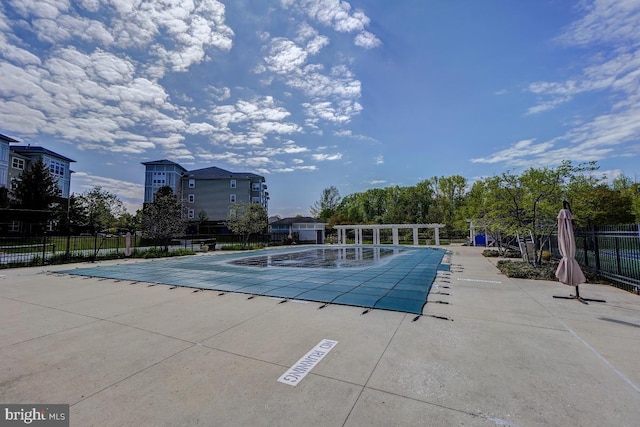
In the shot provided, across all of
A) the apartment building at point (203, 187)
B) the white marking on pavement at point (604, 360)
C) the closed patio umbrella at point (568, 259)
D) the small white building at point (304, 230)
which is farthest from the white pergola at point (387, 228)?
the white marking on pavement at point (604, 360)

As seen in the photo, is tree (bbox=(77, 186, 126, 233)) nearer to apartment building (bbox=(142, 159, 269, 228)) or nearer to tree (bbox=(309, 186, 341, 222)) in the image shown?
apartment building (bbox=(142, 159, 269, 228))

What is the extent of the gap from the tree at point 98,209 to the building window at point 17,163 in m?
7.49

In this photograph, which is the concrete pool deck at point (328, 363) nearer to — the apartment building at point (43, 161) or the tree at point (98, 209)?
the tree at point (98, 209)

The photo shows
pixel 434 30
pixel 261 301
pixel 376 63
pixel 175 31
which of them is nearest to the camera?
pixel 261 301

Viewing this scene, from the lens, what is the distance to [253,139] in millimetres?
24469

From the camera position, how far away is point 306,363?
330 cm

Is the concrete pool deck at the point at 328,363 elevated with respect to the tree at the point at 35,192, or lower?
lower

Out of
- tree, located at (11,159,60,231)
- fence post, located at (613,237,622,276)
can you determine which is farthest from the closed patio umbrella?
tree, located at (11,159,60,231)

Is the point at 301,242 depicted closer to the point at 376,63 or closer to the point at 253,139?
the point at 253,139

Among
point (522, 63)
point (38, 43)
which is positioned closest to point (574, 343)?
point (522, 63)

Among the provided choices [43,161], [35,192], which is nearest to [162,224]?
[35,192]

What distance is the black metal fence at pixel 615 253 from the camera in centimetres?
702

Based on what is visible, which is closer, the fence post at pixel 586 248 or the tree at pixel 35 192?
the fence post at pixel 586 248

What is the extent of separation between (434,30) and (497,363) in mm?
13625
